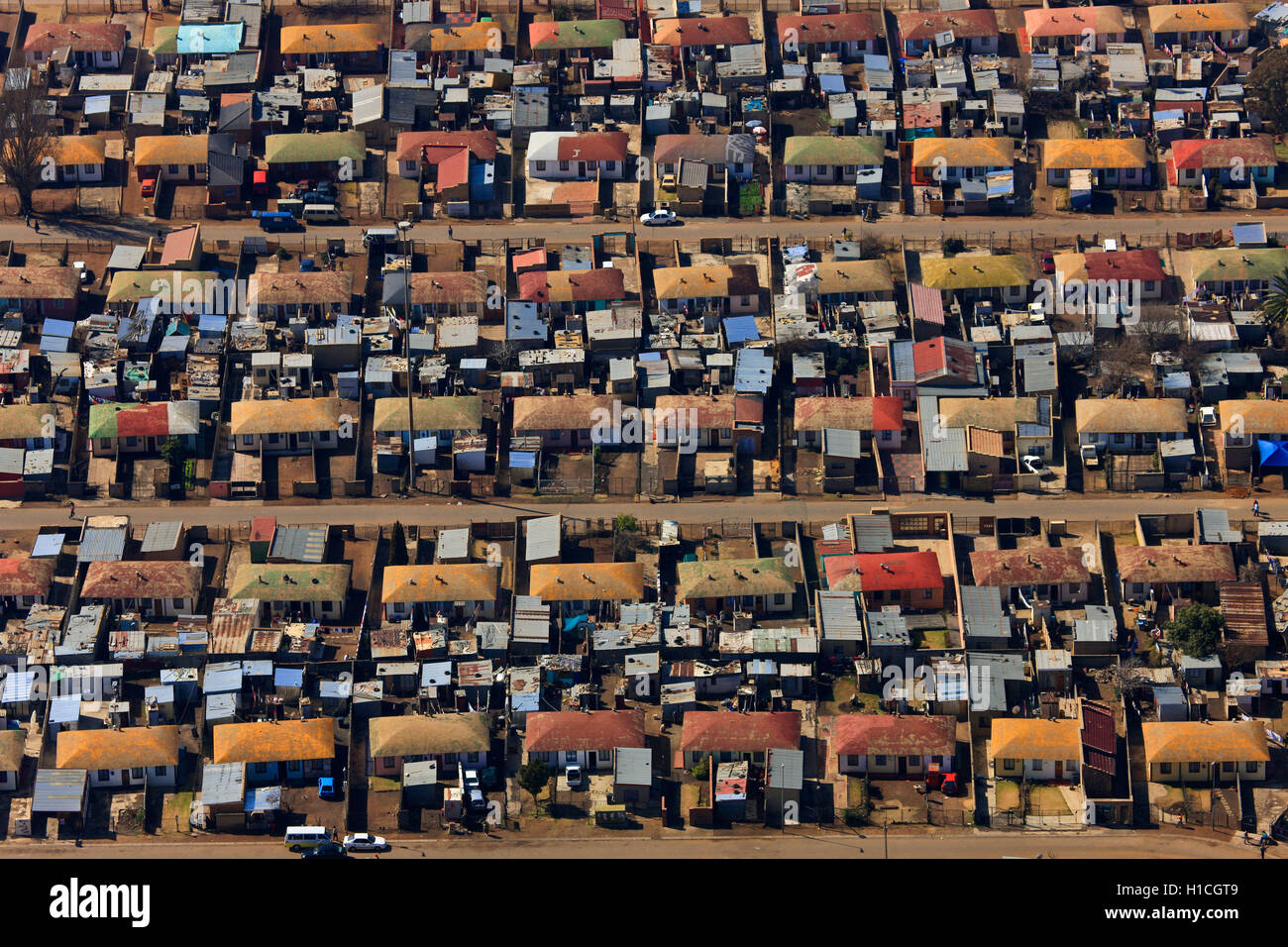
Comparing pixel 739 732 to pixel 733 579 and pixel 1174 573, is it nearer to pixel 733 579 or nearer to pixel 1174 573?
pixel 733 579

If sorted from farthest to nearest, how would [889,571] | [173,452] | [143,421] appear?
1. [143,421]
2. [173,452]
3. [889,571]

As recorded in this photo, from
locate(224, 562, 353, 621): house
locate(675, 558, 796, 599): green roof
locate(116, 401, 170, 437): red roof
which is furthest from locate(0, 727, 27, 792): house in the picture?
locate(675, 558, 796, 599): green roof

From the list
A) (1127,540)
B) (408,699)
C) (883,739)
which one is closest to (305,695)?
(408,699)

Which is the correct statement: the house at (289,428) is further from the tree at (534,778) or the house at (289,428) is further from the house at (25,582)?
the tree at (534,778)

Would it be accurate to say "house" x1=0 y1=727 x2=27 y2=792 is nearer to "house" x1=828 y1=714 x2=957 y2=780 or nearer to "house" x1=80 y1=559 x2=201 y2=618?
"house" x1=80 y1=559 x2=201 y2=618

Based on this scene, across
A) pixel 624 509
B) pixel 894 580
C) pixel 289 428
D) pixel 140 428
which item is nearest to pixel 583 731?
pixel 624 509

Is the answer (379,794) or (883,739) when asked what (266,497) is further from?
(883,739)
